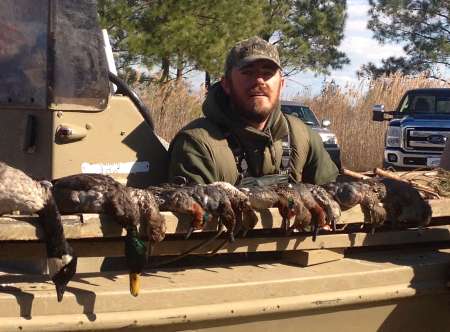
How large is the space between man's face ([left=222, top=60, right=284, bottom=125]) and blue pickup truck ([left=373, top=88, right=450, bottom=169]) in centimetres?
1055

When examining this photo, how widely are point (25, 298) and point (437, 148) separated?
41.0 feet

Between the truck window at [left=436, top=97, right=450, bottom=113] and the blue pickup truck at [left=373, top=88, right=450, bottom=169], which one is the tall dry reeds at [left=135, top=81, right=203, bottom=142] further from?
the truck window at [left=436, top=97, right=450, bottom=113]

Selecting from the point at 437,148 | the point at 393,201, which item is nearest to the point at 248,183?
the point at 393,201

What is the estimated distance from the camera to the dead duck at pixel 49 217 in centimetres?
268

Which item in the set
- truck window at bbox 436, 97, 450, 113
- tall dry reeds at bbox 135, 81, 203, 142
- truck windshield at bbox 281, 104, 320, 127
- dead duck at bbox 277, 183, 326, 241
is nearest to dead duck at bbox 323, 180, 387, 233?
dead duck at bbox 277, 183, 326, 241

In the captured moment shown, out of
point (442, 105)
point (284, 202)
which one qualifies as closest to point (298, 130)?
point (284, 202)

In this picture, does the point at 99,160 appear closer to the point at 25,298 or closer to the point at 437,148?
the point at 25,298

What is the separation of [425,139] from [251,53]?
10.9 meters

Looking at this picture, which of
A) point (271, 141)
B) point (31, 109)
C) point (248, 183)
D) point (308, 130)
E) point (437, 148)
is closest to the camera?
point (31, 109)

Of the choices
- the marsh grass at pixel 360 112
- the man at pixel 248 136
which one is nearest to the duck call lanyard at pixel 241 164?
the man at pixel 248 136

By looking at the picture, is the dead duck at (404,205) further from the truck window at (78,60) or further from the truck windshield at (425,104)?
the truck windshield at (425,104)

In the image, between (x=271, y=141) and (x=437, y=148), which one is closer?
(x=271, y=141)

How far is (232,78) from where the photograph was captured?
4.17 metres

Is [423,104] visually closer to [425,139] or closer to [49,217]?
[425,139]
